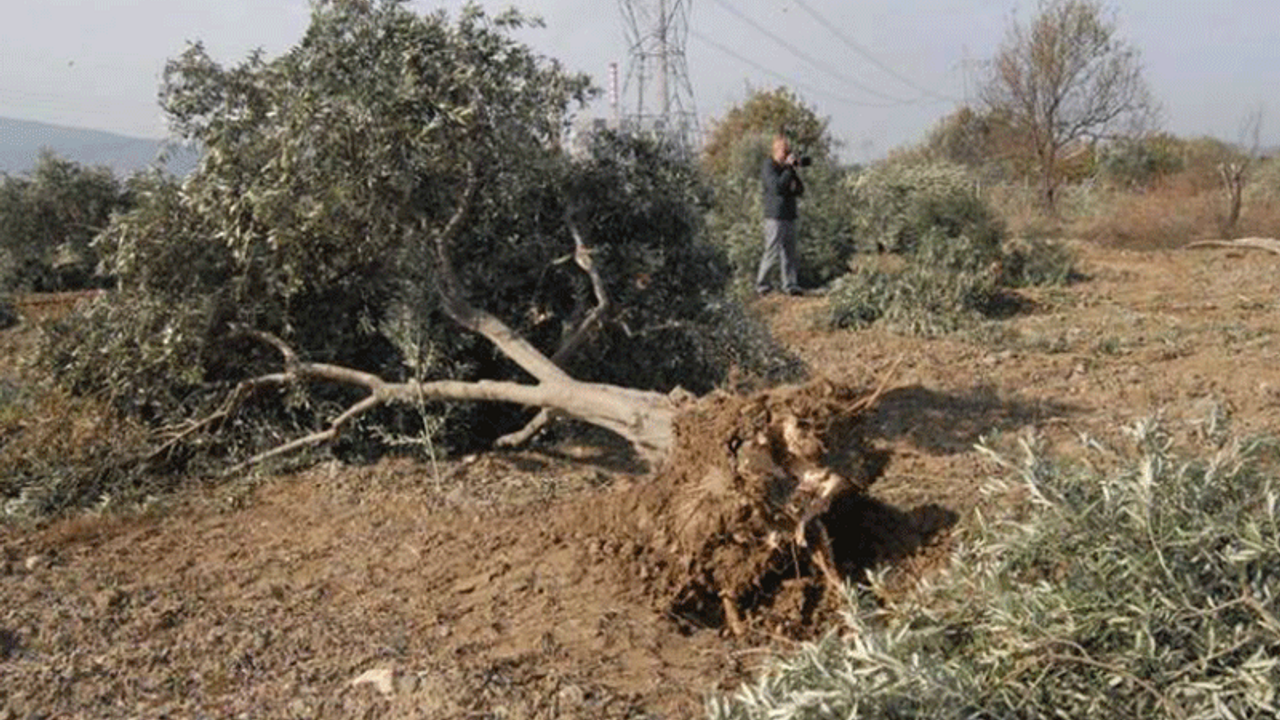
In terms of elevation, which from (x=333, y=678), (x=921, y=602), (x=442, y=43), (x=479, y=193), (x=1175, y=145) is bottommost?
(x=333, y=678)

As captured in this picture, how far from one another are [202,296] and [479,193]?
53.4 inches

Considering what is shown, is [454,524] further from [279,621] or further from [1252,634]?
[1252,634]

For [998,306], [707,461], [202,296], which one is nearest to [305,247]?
[202,296]

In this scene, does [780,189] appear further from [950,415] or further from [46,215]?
[46,215]

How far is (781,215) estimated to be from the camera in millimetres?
11078

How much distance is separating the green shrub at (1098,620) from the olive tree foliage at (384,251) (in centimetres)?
240

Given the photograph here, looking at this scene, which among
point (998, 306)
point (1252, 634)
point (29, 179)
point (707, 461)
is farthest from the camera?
point (29, 179)

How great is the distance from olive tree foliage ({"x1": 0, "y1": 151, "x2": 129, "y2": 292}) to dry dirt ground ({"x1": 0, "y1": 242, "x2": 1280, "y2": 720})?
9.54 meters

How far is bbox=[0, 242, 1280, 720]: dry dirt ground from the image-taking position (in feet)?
10.5

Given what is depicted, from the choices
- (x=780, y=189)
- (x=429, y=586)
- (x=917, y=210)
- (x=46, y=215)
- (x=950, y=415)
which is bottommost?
(x=429, y=586)

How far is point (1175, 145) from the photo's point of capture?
2906 cm

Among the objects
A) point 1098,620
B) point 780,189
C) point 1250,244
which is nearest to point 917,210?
point 780,189

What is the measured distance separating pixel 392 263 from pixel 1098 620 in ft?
12.7

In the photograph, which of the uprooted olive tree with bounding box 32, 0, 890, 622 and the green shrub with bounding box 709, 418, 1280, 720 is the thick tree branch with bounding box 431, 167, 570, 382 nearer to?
the uprooted olive tree with bounding box 32, 0, 890, 622
